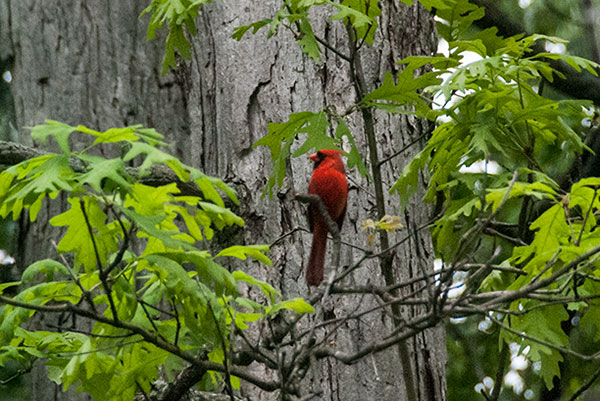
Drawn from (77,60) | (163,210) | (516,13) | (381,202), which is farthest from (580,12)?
(163,210)

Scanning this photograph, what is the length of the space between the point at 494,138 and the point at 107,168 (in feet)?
3.41

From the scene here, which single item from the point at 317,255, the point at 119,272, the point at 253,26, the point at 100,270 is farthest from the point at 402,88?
the point at 100,270

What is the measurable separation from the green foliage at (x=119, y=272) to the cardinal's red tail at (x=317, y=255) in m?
0.52

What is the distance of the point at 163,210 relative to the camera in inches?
67.4

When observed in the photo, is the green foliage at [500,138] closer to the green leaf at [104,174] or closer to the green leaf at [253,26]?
the green leaf at [253,26]

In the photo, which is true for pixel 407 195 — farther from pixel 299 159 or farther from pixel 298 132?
pixel 299 159

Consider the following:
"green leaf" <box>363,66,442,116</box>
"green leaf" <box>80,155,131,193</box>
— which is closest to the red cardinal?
"green leaf" <box>363,66,442,116</box>

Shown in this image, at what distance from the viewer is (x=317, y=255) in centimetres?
255

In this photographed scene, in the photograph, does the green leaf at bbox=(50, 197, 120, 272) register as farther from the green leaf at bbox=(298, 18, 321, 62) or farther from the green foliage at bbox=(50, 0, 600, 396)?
the green leaf at bbox=(298, 18, 321, 62)

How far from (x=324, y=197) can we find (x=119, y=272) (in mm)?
848

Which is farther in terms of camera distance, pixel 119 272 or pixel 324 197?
pixel 324 197

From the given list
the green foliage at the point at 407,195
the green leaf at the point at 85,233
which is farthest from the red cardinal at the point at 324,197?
the green leaf at the point at 85,233

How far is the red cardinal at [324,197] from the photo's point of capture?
2.49 m

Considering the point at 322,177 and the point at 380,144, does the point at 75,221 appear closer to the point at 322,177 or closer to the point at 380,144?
the point at 322,177
